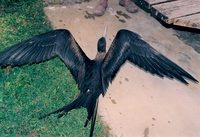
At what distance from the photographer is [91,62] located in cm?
416

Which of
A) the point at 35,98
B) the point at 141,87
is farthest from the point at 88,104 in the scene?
the point at 141,87

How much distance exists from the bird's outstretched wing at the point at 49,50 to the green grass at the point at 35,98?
0.64m

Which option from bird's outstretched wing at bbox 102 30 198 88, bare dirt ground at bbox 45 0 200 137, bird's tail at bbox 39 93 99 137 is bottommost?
bare dirt ground at bbox 45 0 200 137

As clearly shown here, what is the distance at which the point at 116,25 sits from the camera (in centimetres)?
615

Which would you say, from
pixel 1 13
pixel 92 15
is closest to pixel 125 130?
pixel 92 15

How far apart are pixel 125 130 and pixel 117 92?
63cm

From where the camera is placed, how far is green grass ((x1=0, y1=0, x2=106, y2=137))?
4.29 meters

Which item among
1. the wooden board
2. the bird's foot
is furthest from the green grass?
the wooden board

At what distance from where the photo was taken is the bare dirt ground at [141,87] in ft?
15.2

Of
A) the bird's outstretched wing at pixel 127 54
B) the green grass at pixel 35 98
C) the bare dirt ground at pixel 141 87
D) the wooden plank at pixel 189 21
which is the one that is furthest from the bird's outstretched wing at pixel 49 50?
the wooden plank at pixel 189 21

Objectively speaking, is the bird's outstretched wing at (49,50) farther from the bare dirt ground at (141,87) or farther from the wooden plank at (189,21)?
the wooden plank at (189,21)

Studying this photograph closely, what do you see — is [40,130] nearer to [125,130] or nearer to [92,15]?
Result: [125,130]

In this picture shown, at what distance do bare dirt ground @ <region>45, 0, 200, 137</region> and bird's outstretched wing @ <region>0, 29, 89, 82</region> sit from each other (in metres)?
0.86

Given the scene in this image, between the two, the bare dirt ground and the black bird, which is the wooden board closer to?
the black bird
